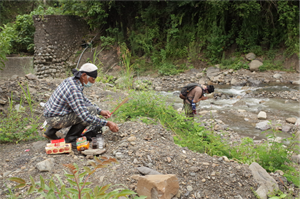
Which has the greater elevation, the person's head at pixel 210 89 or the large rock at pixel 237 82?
the person's head at pixel 210 89

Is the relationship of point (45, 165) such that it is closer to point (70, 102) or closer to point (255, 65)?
point (70, 102)

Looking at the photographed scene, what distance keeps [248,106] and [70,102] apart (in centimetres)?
654

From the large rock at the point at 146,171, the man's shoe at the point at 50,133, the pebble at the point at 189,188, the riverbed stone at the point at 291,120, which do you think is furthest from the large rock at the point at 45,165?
the riverbed stone at the point at 291,120

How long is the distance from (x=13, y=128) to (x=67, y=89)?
1.45m

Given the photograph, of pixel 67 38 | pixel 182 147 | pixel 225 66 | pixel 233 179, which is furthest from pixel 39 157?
pixel 67 38

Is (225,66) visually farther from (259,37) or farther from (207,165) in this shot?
(207,165)

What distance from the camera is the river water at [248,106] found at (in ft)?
20.2

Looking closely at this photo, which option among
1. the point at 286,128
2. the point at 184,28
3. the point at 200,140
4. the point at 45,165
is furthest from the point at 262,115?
the point at 184,28

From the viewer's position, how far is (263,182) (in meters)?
2.74

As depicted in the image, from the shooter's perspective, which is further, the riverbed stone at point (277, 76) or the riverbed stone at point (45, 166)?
the riverbed stone at point (277, 76)

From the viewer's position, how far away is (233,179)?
2.71 m

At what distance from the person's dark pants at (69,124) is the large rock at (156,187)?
4.94 feet

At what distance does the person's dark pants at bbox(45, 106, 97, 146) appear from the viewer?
10.3ft

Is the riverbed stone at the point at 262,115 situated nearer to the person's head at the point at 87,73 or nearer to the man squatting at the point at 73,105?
the man squatting at the point at 73,105
